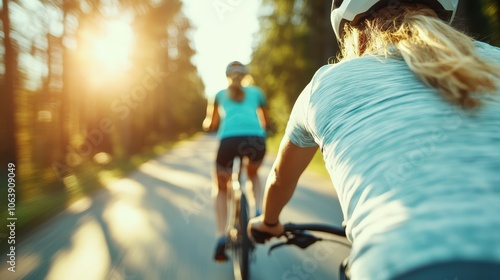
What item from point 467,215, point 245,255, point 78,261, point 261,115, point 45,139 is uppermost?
point 467,215

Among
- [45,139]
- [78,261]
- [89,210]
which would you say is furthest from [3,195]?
[45,139]

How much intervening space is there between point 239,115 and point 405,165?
124 inches

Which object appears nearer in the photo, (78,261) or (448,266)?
(448,266)

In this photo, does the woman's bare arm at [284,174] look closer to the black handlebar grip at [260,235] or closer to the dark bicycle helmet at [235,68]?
the black handlebar grip at [260,235]

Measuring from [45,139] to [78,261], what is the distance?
8.57 m

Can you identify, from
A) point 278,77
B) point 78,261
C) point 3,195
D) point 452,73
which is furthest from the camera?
point 278,77

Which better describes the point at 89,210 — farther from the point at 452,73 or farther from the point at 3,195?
the point at 452,73

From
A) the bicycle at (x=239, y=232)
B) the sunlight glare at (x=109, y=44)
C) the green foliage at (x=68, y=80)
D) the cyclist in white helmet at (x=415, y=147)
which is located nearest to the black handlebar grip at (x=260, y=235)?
the cyclist in white helmet at (x=415, y=147)

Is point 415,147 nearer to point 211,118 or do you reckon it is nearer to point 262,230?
point 262,230

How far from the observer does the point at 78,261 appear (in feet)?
14.4

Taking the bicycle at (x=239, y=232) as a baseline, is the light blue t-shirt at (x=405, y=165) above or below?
above

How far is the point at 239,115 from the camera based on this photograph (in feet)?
13.1

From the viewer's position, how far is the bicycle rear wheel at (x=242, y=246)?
342cm

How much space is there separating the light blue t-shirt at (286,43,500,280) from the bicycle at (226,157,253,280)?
8.03ft
